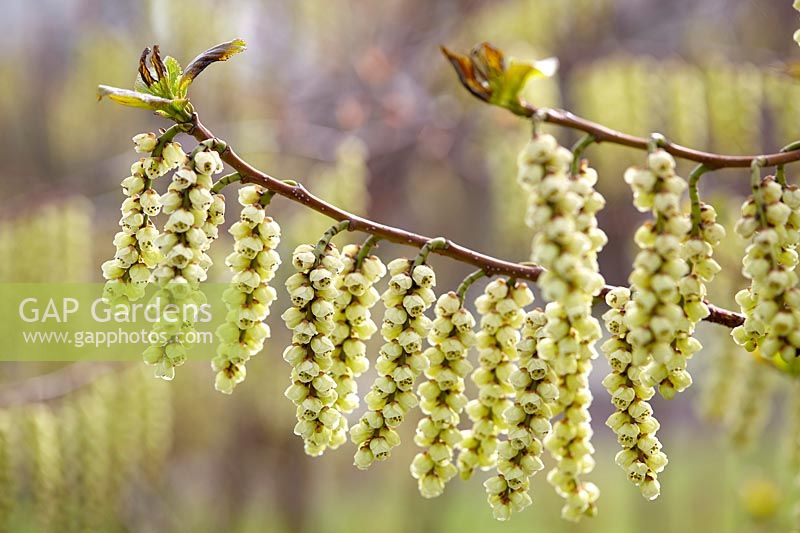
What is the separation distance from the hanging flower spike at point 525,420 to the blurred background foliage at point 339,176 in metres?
1.08

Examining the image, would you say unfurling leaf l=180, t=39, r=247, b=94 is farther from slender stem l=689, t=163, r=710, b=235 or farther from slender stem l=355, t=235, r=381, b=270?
slender stem l=689, t=163, r=710, b=235

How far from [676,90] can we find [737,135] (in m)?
0.24

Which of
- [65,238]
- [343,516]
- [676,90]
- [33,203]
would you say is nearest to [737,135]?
[676,90]

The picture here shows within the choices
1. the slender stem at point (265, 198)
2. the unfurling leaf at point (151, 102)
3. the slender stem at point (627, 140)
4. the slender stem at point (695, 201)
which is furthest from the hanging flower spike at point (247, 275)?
the slender stem at point (695, 201)

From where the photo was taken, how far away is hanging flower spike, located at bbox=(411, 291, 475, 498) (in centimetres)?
95

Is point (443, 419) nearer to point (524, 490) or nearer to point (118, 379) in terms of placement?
point (524, 490)

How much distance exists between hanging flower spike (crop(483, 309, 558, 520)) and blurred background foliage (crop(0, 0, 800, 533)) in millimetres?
1080

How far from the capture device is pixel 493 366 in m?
0.97

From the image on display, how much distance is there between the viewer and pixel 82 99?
12.6 ft

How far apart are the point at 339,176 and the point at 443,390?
5.79ft

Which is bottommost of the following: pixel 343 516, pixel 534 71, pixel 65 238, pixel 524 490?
pixel 343 516

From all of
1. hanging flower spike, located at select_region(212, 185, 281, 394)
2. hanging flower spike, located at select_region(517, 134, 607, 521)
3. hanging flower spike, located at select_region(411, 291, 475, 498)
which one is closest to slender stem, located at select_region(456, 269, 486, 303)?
hanging flower spike, located at select_region(411, 291, 475, 498)

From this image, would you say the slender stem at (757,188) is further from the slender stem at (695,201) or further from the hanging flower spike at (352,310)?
the hanging flower spike at (352,310)

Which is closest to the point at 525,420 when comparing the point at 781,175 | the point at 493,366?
the point at 493,366
